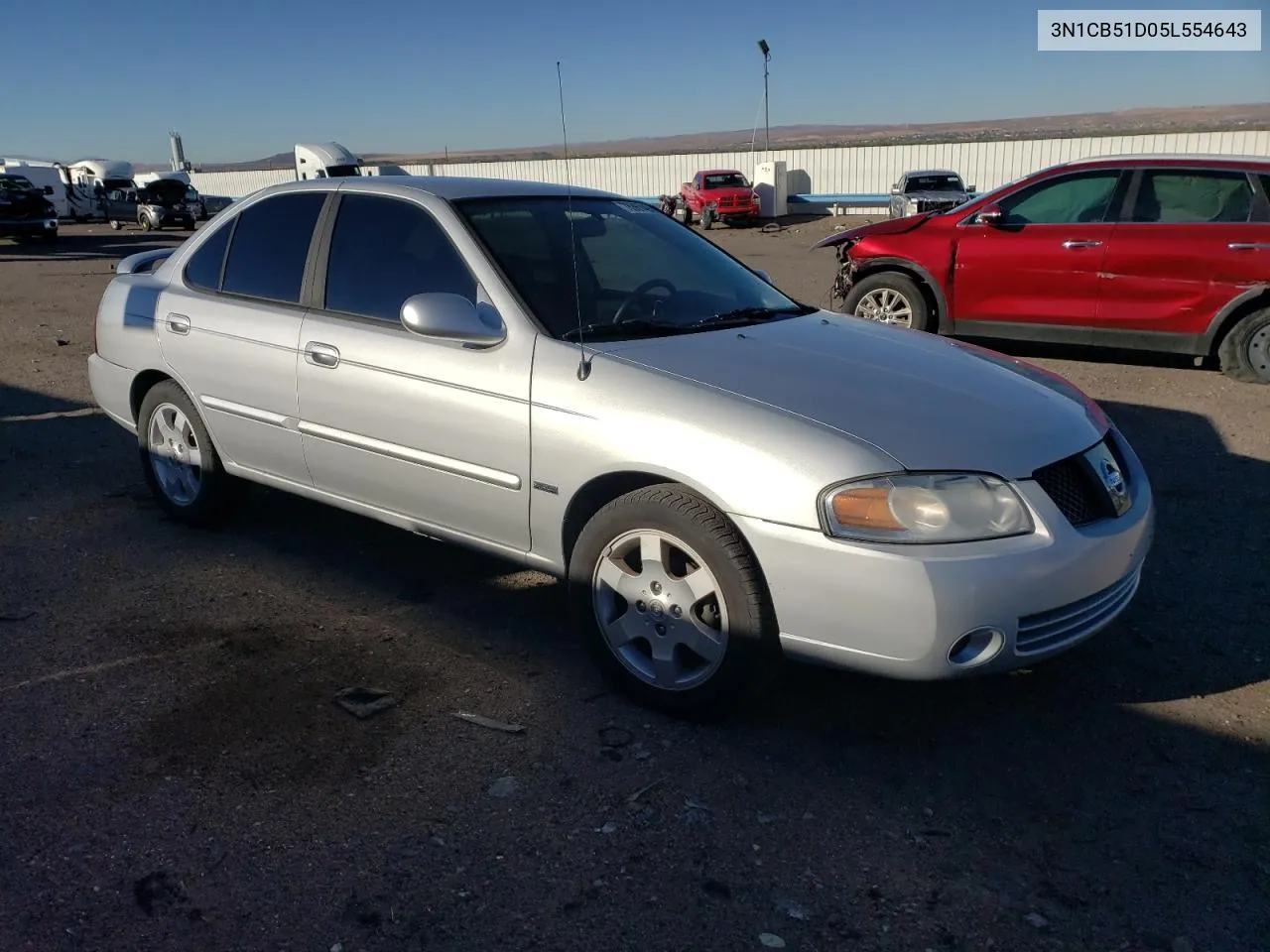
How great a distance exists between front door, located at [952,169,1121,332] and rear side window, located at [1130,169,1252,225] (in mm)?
240

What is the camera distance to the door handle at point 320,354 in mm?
4169

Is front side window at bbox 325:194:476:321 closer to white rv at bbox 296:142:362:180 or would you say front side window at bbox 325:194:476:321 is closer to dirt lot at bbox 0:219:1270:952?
dirt lot at bbox 0:219:1270:952

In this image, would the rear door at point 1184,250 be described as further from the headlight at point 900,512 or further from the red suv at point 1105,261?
the headlight at point 900,512

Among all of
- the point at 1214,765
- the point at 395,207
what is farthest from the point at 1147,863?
the point at 395,207

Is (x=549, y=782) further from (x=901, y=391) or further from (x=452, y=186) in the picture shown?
(x=452, y=186)

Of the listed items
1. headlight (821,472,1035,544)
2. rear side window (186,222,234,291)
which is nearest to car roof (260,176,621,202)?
rear side window (186,222,234,291)

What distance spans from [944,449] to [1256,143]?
106ft

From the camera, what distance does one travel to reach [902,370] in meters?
3.64

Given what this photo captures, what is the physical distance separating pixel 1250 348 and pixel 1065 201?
1.85 metres

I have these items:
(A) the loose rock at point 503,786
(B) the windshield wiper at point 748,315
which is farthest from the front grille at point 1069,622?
(B) the windshield wiper at point 748,315

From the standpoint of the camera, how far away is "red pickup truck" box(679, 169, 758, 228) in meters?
32.8

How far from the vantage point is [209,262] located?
16.4 feet

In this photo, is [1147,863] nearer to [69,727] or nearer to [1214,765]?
[1214,765]

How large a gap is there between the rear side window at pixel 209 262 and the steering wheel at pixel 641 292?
2.08 metres
